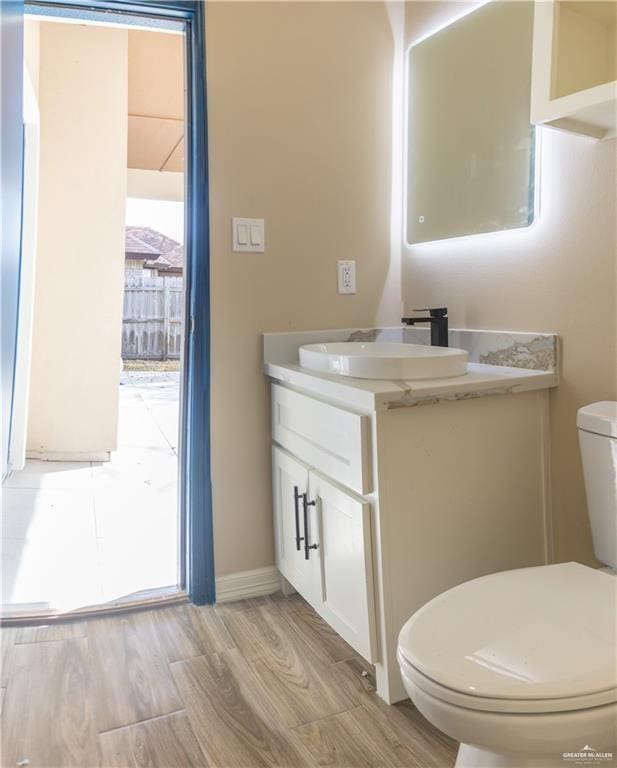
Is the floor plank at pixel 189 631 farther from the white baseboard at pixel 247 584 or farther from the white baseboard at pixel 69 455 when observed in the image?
the white baseboard at pixel 69 455

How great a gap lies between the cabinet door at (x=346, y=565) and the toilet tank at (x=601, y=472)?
501 mm

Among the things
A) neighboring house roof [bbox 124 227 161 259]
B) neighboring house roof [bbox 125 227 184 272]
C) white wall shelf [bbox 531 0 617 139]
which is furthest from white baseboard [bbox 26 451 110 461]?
white wall shelf [bbox 531 0 617 139]

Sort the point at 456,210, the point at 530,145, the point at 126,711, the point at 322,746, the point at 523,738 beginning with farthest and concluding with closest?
the point at 456,210
the point at 530,145
the point at 126,711
the point at 322,746
the point at 523,738

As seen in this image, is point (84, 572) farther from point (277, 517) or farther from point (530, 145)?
point (530, 145)

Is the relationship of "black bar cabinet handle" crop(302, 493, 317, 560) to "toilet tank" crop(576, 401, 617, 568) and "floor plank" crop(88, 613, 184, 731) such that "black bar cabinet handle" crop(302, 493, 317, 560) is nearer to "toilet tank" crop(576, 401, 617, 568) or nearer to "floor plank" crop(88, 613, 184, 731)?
"floor plank" crop(88, 613, 184, 731)

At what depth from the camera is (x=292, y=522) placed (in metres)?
1.83

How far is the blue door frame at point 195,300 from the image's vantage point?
178 cm

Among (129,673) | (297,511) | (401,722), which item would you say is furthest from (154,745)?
(297,511)

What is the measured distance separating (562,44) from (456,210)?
0.58 m

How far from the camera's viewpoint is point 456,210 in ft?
6.09

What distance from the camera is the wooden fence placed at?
4555 millimetres

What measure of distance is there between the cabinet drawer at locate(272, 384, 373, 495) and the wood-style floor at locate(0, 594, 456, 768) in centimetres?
53

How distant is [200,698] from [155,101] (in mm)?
3801

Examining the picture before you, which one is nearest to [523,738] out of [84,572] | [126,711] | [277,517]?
[126,711]
